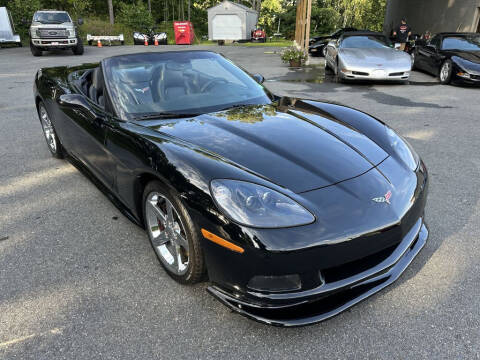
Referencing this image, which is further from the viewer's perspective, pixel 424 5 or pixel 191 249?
pixel 424 5

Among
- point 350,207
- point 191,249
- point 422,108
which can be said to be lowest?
point 422,108

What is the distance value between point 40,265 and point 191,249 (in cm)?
124

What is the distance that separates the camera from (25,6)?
28.4 meters

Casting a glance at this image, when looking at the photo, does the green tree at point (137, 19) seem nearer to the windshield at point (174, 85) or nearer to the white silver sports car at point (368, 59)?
the white silver sports car at point (368, 59)

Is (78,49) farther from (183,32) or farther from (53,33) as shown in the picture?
(183,32)

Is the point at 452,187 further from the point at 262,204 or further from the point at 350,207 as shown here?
the point at 262,204

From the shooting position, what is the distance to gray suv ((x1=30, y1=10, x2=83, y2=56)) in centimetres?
1633

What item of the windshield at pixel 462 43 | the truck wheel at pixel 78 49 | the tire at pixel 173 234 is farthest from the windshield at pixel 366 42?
the truck wheel at pixel 78 49

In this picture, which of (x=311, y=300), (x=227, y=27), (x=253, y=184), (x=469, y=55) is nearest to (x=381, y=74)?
(x=469, y=55)

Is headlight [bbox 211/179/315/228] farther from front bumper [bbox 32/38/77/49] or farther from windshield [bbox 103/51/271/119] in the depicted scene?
front bumper [bbox 32/38/77/49]

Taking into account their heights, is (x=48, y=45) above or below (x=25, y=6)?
below

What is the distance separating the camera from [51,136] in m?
4.39

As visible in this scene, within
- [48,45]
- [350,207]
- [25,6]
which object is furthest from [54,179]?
[25,6]

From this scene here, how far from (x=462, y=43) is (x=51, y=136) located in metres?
10.1
